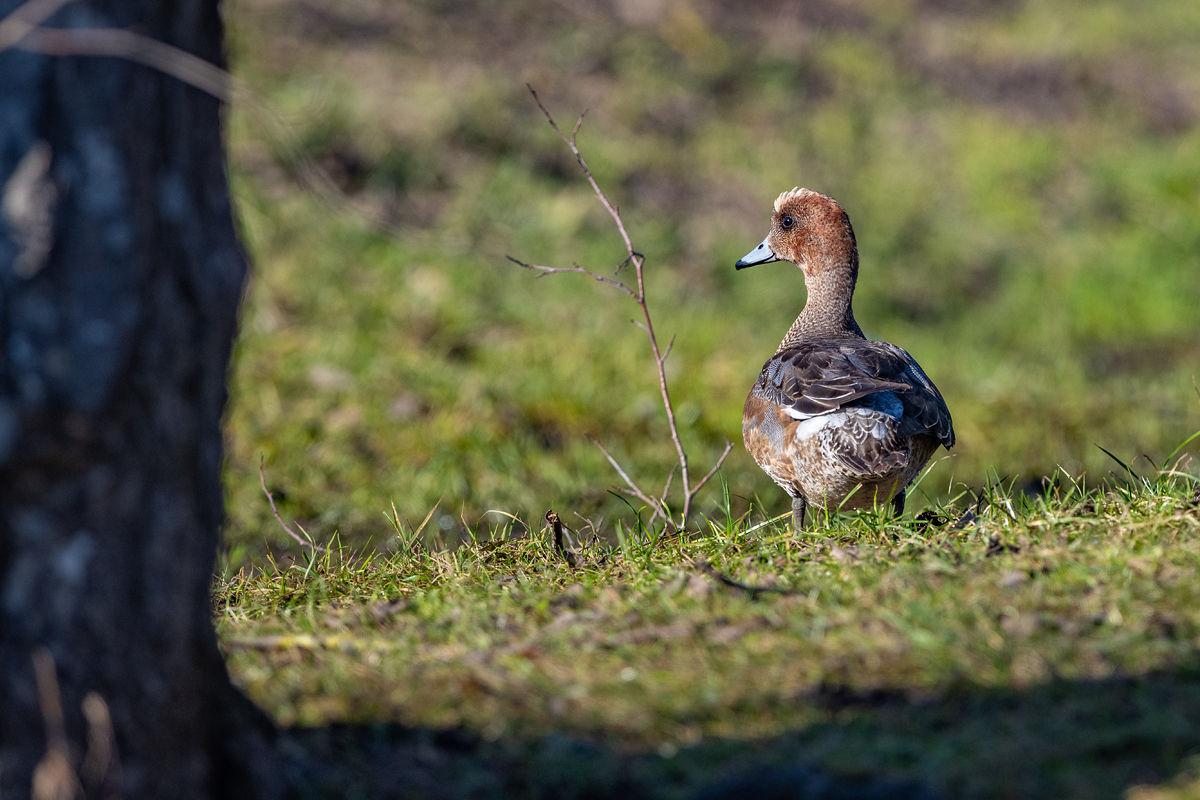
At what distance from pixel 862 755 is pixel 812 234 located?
292 centimetres

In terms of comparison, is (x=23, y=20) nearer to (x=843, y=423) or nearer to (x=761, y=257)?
(x=843, y=423)

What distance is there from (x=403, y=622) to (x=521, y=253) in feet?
18.8

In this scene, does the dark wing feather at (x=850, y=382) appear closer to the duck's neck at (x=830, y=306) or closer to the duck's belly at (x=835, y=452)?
the duck's belly at (x=835, y=452)

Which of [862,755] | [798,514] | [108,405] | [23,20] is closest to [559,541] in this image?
[798,514]

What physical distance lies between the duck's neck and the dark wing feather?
1.51 ft

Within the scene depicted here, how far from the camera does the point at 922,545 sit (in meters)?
3.34

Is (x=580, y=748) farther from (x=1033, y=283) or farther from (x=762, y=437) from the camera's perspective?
(x=1033, y=283)

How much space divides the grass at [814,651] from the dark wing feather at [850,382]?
0.54 metres

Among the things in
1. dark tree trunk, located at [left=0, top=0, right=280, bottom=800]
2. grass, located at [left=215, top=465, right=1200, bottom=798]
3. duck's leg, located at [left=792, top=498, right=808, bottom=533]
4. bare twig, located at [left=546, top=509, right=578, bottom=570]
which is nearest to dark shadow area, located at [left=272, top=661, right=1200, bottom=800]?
grass, located at [left=215, top=465, right=1200, bottom=798]

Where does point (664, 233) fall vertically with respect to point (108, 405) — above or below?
below

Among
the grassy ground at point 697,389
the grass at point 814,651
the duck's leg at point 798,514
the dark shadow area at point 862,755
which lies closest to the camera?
the dark shadow area at point 862,755

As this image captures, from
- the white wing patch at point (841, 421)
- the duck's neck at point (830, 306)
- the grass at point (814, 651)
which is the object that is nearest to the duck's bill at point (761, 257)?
the duck's neck at point (830, 306)

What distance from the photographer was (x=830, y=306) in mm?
4922

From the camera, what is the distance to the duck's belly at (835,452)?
156 inches
